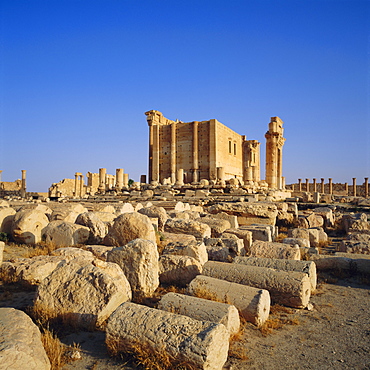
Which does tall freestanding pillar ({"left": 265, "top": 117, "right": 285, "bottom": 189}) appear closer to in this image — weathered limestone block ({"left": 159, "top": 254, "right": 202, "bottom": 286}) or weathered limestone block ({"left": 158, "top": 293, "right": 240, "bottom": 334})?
weathered limestone block ({"left": 159, "top": 254, "right": 202, "bottom": 286})

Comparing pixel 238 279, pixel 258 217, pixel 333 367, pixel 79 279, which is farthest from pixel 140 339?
pixel 258 217

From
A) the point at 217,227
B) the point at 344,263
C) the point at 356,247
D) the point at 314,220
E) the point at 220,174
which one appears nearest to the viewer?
the point at 344,263

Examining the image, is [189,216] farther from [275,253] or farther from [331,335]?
[331,335]

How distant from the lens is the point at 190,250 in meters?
5.16

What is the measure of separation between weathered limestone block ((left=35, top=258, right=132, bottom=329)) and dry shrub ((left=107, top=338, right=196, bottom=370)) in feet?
1.57

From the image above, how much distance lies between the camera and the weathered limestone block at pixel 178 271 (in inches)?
185

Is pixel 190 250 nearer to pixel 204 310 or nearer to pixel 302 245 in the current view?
pixel 204 310

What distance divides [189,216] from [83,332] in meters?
6.54

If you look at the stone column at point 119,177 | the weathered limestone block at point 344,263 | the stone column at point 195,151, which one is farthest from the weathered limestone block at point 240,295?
the stone column at point 119,177

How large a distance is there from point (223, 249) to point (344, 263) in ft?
7.60

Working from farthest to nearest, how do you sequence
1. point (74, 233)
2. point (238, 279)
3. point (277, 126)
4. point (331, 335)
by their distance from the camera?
1. point (277, 126)
2. point (74, 233)
3. point (238, 279)
4. point (331, 335)

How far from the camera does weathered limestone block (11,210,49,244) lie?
6809 millimetres

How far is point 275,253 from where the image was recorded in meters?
5.60

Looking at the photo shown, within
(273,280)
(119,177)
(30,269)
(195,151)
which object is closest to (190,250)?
(273,280)
